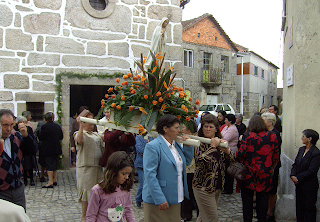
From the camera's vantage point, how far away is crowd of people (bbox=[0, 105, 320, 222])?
123 inches

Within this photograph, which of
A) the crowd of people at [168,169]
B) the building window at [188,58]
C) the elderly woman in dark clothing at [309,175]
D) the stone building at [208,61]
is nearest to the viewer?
the crowd of people at [168,169]

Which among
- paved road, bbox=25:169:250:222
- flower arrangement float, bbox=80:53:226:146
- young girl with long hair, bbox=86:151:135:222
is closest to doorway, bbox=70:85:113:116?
paved road, bbox=25:169:250:222

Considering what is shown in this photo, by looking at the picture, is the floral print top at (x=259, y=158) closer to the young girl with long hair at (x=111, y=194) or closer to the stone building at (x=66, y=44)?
the young girl with long hair at (x=111, y=194)

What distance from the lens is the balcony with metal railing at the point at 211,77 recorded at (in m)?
26.1

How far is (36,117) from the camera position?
8641 mm

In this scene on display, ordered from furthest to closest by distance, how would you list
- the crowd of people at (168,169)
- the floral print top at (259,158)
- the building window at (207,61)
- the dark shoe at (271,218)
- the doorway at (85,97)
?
1. the building window at (207,61)
2. the doorway at (85,97)
3. the dark shoe at (271,218)
4. the floral print top at (259,158)
5. the crowd of people at (168,169)

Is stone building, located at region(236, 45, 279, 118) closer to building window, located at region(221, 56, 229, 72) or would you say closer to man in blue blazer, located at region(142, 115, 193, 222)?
building window, located at region(221, 56, 229, 72)

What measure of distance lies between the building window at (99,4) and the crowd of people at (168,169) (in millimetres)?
4677

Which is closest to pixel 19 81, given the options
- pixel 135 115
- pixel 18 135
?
pixel 18 135

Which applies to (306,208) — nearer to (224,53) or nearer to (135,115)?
(135,115)

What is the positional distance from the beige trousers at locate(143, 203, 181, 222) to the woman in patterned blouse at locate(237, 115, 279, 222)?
62.3 inches

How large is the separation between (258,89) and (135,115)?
32.3m

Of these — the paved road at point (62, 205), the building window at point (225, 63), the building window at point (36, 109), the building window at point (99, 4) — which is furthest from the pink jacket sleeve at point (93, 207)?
the building window at point (225, 63)

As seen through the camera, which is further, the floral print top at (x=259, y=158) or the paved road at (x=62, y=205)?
the paved road at (x=62, y=205)
